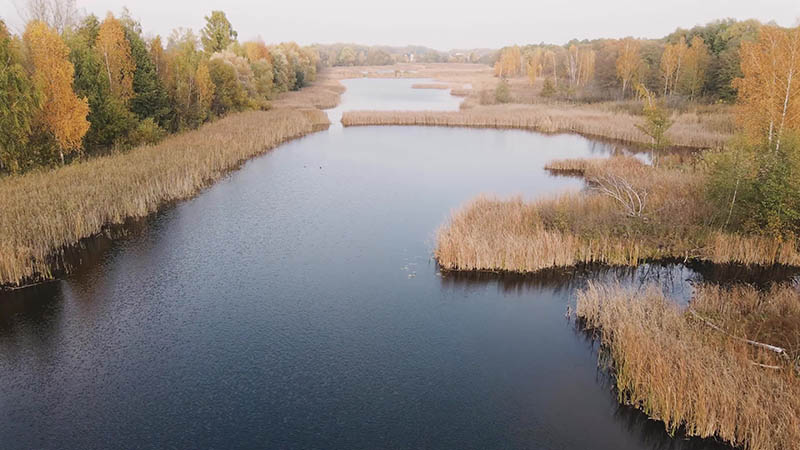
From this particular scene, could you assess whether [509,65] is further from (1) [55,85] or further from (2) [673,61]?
(1) [55,85]

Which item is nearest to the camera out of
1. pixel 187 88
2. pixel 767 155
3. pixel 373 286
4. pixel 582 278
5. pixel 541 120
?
pixel 373 286

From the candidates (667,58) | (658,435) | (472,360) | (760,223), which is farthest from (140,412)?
(667,58)

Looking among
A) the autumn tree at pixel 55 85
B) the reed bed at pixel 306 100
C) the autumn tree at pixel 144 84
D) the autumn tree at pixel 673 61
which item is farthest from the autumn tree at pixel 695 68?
the autumn tree at pixel 55 85

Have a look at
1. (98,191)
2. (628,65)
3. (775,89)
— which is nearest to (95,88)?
(98,191)

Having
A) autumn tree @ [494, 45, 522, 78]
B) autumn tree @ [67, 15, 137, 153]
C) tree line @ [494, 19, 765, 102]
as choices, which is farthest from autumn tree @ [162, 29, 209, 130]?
autumn tree @ [494, 45, 522, 78]

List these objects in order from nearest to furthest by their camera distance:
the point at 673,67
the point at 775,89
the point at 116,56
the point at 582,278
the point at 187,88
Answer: the point at 582,278 → the point at 775,89 → the point at 116,56 → the point at 187,88 → the point at 673,67

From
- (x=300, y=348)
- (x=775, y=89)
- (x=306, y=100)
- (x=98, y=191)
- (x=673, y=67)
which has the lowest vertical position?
(x=300, y=348)

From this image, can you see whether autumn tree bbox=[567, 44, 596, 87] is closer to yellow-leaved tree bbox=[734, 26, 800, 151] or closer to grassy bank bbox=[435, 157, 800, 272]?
yellow-leaved tree bbox=[734, 26, 800, 151]
